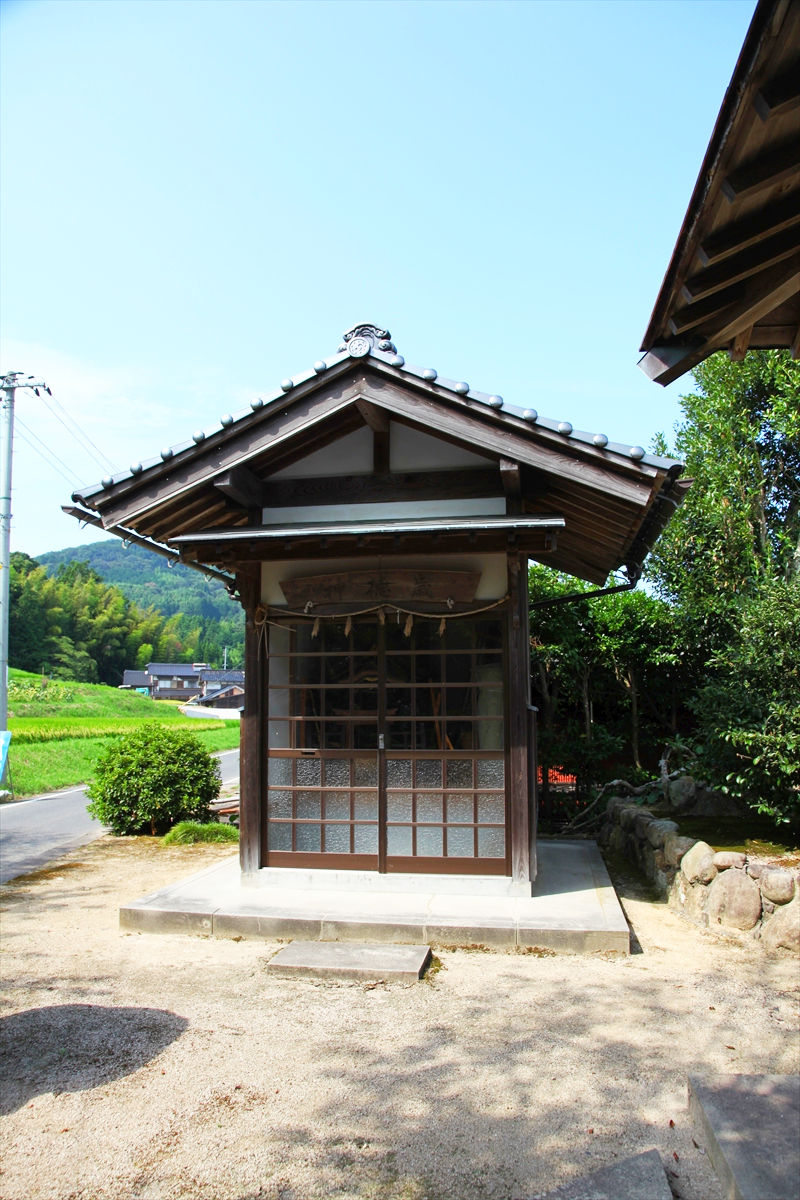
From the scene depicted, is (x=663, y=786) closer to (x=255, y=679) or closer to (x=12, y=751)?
(x=255, y=679)

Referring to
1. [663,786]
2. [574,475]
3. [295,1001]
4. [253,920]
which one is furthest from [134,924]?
[663,786]

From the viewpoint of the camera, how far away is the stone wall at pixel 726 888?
6.40 meters

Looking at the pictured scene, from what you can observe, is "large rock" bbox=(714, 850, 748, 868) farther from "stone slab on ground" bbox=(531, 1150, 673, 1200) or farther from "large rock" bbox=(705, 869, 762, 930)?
"stone slab on ground" bbox=(531, 1150, 673, 1200)

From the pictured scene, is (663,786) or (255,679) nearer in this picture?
(255,679)

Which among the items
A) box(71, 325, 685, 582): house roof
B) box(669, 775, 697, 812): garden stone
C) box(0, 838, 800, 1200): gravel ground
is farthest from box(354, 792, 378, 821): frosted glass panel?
box(669, 775, 697, 812): garden stone

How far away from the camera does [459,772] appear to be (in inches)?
291

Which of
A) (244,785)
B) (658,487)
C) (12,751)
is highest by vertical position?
(658,487)

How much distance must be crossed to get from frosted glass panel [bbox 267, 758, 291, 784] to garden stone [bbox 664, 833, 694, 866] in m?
3.64

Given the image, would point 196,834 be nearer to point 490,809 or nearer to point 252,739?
point 252,739

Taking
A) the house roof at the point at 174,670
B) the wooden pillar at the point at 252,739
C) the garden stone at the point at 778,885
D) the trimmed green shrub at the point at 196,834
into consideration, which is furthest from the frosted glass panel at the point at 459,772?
the house roof at the point at 174,670

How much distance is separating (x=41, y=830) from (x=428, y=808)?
9352mm

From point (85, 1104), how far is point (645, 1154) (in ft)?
8.37

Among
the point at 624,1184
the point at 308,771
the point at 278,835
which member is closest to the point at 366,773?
the point at 308,771

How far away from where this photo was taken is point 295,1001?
5238 millimetres
